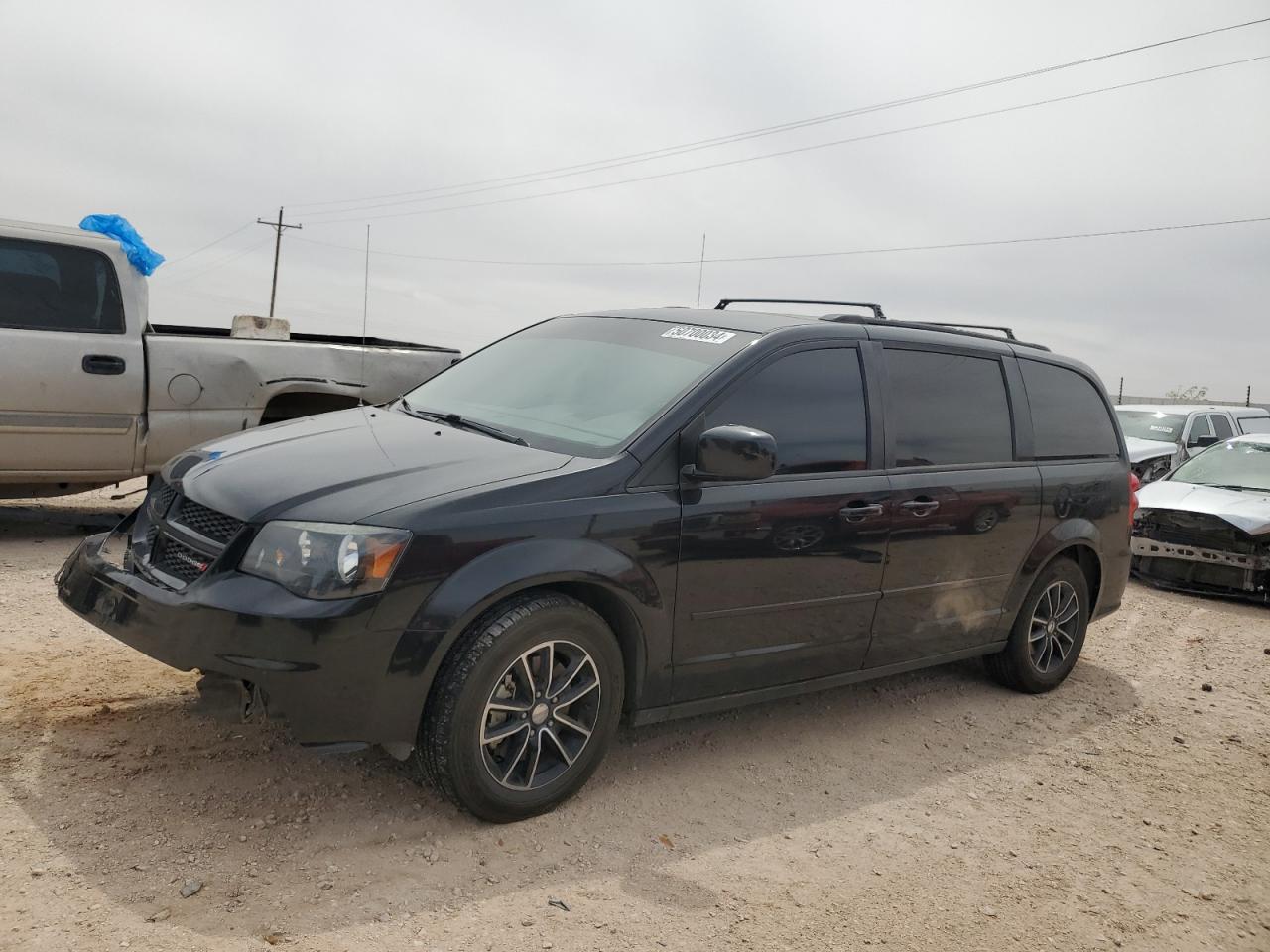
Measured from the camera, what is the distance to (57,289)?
7.27 m

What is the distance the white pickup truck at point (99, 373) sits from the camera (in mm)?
7102

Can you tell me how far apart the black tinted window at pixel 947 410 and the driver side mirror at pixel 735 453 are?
1.09 meters

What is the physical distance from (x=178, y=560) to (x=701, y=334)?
226 cm

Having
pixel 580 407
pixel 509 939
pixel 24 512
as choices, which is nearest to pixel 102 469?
pixel 24 512

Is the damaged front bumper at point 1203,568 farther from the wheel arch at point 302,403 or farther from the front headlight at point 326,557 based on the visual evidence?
the front headlight at point 326,557

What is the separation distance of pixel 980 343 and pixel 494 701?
10.7 ft

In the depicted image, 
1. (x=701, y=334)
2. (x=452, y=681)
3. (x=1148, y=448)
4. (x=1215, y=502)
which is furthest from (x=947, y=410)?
(x=1148, y=448)

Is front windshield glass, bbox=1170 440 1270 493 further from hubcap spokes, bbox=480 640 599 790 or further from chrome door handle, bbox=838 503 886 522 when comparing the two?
hubcap spokes, bbox=480 640 599 790

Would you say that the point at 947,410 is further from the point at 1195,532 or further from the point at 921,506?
the point at 1195,532

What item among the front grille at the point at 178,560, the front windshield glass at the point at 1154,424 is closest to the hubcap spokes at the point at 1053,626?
the front grille at the point at 178,560

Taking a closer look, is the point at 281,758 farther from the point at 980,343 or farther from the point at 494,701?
the point at 980,343

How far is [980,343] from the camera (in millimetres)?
5418

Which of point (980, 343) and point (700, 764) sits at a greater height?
point (980, 343)

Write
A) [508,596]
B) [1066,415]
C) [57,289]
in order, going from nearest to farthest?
[508,596] < [1066,415] < [57,289]
